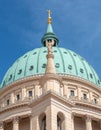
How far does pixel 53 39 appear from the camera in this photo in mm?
81875

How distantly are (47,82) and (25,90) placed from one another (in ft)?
118

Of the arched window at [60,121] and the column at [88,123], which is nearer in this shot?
the arched window at [60,121]

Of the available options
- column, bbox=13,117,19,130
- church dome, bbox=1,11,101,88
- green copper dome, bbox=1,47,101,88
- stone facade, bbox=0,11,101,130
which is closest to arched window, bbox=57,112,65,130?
stone facade, bbox=0,11,101,130

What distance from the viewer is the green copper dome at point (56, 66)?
237 feet

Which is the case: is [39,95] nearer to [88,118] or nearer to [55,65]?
[88,118]

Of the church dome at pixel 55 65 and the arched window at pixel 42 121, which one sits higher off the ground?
the church dome at pixel 55 65

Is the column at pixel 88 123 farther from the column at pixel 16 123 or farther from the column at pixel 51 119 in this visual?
the column at pixel 51 119

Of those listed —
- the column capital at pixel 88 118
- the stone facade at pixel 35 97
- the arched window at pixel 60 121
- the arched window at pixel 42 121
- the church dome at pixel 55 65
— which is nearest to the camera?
the arched window at pixel 60 121

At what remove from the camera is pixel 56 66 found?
236 ft

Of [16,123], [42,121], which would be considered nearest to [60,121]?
[42,121]

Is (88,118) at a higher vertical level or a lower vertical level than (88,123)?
higher

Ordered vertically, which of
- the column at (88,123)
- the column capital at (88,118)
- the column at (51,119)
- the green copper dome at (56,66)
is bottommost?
the column at (51,119)

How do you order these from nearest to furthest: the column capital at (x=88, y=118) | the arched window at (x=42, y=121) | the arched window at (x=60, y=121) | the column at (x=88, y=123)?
the arched window at (x=60, y=121)
the arched window at (x=42, y=121)
the column at (x=88, y=123)
the column capital at (x=88, y=118)

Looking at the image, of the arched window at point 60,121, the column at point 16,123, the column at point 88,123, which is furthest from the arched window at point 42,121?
the column at point 16,123
